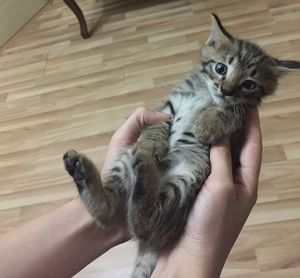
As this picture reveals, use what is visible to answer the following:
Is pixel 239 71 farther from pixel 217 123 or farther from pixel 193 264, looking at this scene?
pixel 193 264

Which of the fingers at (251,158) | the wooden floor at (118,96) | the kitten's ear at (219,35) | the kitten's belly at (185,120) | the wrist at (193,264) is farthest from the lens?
the wooden floor at (118,96)

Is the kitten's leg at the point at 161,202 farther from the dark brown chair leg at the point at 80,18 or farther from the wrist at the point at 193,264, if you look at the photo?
the dark brown chair leg at the point at 80,18

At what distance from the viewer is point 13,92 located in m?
2.63

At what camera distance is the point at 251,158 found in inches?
45.0

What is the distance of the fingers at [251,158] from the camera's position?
112cm

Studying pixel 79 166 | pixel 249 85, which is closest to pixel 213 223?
pixel 79 166

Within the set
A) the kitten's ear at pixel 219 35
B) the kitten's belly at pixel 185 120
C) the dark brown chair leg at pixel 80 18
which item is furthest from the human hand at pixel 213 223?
the dark brown chair leg at pixel 80 18

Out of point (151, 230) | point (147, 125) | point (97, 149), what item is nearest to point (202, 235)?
point (151, 230)

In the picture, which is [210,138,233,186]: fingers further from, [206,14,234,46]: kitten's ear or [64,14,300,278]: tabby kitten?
[206,14,234,46]: kitten's ear

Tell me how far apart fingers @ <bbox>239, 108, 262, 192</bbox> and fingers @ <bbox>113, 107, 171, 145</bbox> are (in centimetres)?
24

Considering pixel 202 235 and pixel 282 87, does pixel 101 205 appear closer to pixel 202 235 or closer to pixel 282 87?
pixel 202 235

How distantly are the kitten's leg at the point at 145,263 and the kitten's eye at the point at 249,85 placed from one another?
51cm

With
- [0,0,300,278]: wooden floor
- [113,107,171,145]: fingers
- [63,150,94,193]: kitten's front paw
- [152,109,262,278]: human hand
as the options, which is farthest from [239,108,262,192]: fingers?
[0,0,300,278]: wooden floor

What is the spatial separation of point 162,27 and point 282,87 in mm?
952
